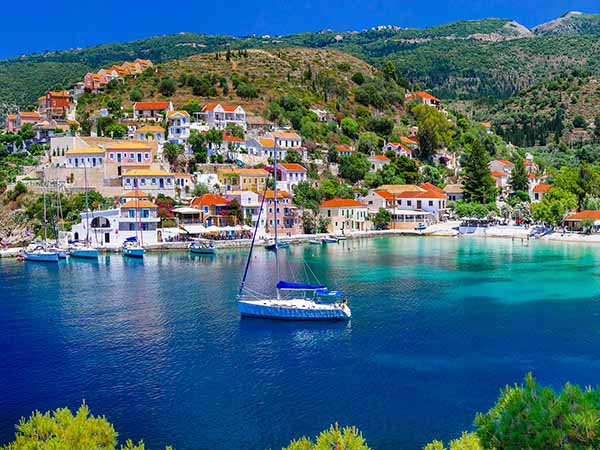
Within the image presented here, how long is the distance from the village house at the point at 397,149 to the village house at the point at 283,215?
1116 inches

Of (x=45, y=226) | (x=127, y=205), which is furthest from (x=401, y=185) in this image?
(x=45, y=226)

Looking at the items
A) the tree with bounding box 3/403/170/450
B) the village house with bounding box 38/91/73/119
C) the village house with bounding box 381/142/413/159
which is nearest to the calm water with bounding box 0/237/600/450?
the tree with bounding box 3/403/170/450

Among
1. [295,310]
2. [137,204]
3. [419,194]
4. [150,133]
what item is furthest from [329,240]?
[295,310]

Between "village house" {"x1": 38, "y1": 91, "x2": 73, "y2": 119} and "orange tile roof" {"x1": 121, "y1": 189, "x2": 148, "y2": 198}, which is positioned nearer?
"orange tile roof" {"x1": 121, "y1": 189, "x2": 148, "y2": 198}

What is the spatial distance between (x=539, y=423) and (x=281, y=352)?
16.0 m

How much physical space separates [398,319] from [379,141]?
211ft

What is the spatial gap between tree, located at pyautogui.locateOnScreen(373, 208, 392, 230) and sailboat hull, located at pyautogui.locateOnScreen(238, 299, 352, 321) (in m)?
42.8

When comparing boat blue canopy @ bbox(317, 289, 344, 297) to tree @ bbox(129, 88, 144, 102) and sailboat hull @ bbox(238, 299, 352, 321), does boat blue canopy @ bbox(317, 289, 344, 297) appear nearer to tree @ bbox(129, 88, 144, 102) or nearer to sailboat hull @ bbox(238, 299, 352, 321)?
sailboat hull @ bbox(238, 299, 352, 321)

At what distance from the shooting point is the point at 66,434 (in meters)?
9.62

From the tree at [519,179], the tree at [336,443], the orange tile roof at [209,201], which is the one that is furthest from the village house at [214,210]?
the tree at [336,443]

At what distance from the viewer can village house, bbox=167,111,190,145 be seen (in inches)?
2963

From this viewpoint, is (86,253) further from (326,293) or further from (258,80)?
(258,80)

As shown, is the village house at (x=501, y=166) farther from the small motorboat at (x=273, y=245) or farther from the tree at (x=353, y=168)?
the small motorboat at (x=273, y=245)

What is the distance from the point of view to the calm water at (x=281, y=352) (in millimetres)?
18438
